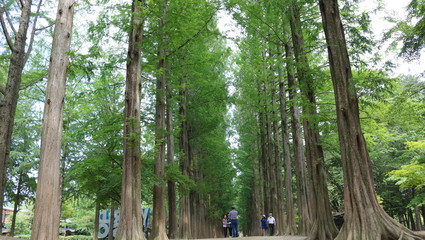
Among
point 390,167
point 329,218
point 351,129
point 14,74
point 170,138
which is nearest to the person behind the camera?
point 351,129

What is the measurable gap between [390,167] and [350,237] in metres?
21.6

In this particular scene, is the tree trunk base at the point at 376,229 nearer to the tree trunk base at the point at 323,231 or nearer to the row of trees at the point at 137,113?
the tree trunk base at the point at 323,231

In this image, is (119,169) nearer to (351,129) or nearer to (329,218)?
(329,218)

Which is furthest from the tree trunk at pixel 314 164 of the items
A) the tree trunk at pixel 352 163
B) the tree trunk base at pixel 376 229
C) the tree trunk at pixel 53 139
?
the tree trunk at pixel 53 139

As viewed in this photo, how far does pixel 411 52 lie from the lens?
9242mm

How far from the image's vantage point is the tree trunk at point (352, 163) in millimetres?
6473

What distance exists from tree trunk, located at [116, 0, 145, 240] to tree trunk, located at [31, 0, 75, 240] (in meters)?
2.73

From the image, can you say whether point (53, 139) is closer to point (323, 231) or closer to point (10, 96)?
point (10, 96)

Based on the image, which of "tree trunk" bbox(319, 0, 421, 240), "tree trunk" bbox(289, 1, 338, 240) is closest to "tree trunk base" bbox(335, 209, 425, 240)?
"tree trunk" bbox(319, 0, 421, 240)

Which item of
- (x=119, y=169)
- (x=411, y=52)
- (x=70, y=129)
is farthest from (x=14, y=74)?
(x=411, y=52)

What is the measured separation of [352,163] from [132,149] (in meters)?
6.24

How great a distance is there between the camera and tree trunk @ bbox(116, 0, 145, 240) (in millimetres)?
8773

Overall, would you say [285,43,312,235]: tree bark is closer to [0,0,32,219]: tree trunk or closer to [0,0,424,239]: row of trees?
[0,0,424,239]: row of trees

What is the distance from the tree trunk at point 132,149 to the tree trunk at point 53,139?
8.96ft
